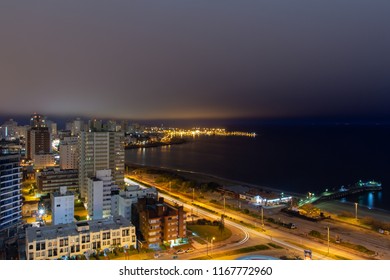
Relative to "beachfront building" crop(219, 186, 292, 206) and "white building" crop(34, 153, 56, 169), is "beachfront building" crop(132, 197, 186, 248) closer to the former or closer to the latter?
"beachfront building" crop(219, 186, 292, 206)

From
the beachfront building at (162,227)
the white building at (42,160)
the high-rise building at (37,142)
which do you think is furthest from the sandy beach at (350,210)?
the high-rise building at (37,142)

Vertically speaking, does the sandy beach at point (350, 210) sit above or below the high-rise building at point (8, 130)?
below

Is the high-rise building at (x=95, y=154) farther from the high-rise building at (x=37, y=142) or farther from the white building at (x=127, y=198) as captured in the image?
the high-rise building at (x=37, y=142)

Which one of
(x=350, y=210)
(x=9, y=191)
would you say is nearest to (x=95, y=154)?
(x=9, y=191)

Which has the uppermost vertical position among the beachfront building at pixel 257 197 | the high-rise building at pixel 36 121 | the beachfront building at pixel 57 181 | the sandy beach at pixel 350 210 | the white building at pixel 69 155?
the high-rise building at pixel 36 121

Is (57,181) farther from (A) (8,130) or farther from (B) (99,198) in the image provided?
(A) (8,130)

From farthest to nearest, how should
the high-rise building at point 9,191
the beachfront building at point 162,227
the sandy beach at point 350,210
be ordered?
the sandy beach at point 350,210, the high-rise building at point 9,191, the beachfront building at point 162,227
